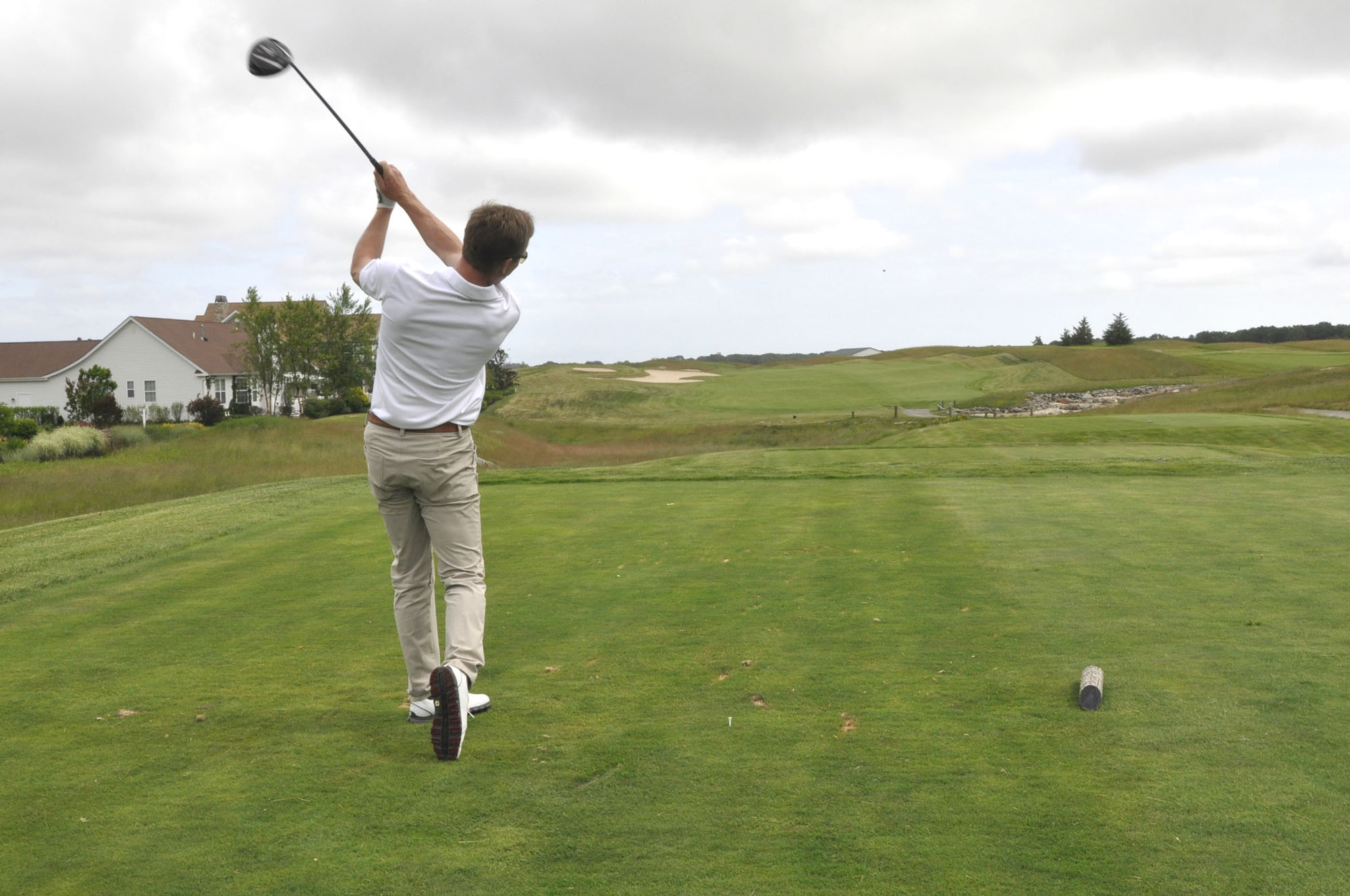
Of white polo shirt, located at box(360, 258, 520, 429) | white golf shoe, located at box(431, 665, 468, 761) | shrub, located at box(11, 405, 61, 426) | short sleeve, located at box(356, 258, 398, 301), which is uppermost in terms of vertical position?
short sleeve, located at box(356, 258, 398, 301)

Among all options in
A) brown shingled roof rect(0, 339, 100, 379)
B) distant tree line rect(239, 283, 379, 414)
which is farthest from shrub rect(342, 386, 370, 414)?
brown shingled roof rect(0, 339, 100, 379)

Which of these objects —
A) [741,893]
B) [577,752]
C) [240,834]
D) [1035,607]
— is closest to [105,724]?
[240,834]

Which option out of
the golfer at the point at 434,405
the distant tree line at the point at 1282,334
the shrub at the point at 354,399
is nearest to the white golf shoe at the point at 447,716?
the golfer at the point at 434,405

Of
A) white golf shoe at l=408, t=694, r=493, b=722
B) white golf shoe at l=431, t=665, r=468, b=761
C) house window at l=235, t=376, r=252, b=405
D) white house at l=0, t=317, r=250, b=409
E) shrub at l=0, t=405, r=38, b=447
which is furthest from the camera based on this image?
house window at l=235, t=376, r=252, b=405

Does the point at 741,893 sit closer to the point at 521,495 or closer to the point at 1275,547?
the point at 1275,547

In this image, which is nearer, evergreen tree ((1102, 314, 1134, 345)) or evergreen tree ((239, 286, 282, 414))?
evergreen tree ((239, 286, 282, 414))

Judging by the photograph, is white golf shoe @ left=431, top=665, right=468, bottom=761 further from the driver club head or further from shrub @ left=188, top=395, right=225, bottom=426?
shrub @ left=188, top=395, right=225, bottom=426

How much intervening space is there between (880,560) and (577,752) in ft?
15.5

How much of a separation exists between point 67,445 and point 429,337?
3116cm

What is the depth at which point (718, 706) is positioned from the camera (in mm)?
4895

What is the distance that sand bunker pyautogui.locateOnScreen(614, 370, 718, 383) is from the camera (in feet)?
242

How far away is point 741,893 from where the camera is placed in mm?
3121

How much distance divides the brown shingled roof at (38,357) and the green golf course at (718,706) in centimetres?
5665

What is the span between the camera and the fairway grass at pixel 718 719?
3336mm
